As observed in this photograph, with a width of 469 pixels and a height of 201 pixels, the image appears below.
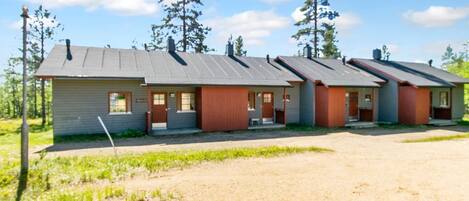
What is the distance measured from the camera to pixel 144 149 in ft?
33.6

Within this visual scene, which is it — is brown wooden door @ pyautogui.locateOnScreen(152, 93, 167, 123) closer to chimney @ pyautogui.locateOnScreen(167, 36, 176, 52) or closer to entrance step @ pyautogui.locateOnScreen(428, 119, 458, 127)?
chimney @ pyautogui.locateOnScreen(167, 36, 176, 52)

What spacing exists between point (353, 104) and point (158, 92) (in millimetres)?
11666

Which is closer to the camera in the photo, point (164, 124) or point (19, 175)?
point (19, 175)

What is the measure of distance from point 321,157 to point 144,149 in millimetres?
5485

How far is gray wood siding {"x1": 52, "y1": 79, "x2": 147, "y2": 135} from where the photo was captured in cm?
1305

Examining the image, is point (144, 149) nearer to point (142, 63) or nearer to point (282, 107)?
point (142, 63)

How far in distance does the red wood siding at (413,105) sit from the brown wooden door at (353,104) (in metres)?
2.43

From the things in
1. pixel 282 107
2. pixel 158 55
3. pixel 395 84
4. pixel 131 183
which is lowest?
pixel 131 183

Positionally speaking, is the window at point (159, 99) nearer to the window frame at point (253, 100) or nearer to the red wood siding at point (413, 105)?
the window frame at point (253, 100)

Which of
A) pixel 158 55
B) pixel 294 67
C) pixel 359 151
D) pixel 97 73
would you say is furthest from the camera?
pixel 294 67

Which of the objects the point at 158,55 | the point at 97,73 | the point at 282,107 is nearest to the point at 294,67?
the point at 282,107

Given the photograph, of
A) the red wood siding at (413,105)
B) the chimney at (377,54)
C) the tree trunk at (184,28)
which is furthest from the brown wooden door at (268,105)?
the tree trunk at (184,28)

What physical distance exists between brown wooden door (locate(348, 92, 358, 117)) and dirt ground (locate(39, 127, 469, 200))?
7.67 metres

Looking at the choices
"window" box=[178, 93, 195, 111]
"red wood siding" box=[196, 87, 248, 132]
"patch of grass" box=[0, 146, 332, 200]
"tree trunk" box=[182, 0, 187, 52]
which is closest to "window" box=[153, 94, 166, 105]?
"window" box=[178, 93, 195, 111]
